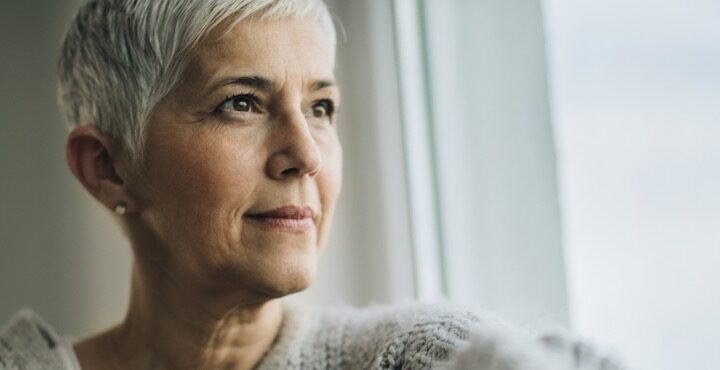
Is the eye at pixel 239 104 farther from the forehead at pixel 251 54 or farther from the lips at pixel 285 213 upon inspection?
the lips at pixel 285 213

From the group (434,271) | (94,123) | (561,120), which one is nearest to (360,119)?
(434,271)

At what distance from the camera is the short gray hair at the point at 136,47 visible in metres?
1.03

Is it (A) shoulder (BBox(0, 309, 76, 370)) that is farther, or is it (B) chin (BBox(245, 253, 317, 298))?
(A) shoulder (BBox(0, 309, 76, 370))

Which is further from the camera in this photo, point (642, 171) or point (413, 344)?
point (642, 171)

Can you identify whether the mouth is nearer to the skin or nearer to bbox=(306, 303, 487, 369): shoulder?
the skin

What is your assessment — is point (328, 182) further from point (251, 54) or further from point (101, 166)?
point (101, 166)

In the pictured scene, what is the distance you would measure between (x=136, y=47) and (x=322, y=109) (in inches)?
10.8

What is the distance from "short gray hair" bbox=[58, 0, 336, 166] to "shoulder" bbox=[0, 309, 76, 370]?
1.13 feet

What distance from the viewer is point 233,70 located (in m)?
1.02

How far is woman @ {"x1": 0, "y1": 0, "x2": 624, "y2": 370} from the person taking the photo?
101 cm

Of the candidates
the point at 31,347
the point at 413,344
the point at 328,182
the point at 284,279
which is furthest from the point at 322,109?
the point at 31,347

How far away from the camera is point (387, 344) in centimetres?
99

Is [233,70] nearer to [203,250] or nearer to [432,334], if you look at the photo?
[203,250]

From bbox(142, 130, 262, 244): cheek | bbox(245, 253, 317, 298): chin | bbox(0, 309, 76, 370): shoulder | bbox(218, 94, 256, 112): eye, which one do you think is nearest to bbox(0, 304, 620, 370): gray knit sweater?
bbox(0, 309, 76, 370): shoulder
